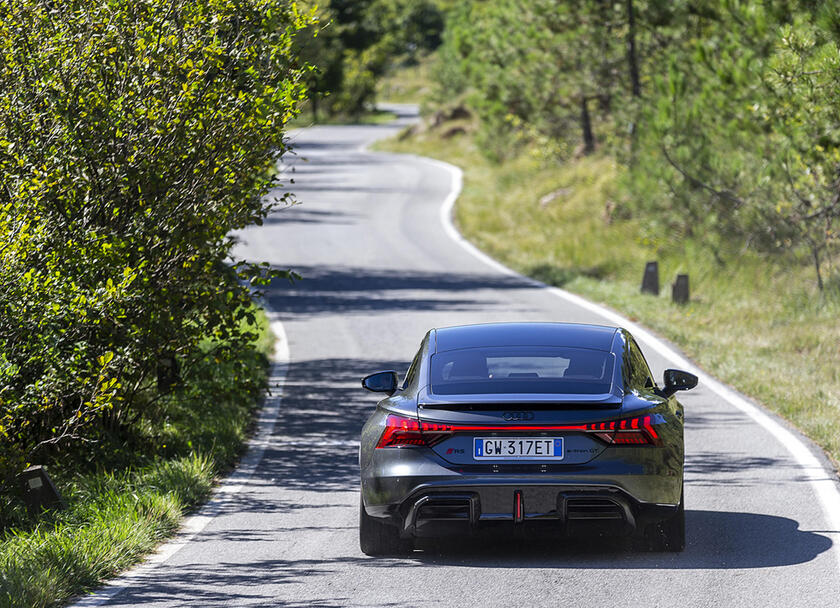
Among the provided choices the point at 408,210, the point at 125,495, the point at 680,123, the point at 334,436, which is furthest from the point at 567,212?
the point at 125,495

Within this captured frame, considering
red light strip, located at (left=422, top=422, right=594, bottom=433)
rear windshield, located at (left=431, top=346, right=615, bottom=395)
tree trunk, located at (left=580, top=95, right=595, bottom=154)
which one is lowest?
tree trunk, located at (left=580, top=95, right=595, bottom=154)

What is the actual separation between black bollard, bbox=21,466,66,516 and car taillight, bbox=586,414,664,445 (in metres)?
3.79

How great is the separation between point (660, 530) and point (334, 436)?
467 centimetres

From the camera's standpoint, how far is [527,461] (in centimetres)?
729

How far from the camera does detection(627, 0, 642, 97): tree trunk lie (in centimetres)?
2772

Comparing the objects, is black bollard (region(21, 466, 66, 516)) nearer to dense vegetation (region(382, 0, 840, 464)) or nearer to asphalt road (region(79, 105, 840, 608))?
asphalt road (region(79, 105, 840, 608))

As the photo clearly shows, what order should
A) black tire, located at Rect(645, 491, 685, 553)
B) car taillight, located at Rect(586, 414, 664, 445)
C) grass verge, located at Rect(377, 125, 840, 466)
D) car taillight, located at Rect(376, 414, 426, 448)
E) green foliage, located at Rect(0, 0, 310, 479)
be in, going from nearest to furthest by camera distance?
car taillight, located at Rect(586, 414, 664, 445) → car taillight, located at Rect(376, 414, 426, 448) → black tire, located at Rect(645, 491, 685, 553) → green foliage, located at Rect(0, 0, 310, 479) → grass verge, located at Rect(377, 125, 840, 466)

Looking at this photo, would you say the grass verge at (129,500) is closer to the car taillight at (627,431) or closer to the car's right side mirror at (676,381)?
the car taillight at (627,431)

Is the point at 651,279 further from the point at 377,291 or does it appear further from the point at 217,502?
the point at 217,502

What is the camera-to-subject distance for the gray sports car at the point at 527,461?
7.27 metres

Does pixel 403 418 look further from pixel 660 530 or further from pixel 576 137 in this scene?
pixel 576 137

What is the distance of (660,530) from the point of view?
25.2 feet

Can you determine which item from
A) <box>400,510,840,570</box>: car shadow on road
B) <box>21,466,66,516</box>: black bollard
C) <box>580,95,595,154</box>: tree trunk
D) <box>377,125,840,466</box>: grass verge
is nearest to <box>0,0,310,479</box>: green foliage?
<box>21,466,66,516</box>: black bollard

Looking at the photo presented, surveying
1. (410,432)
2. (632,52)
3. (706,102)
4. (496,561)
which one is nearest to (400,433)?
(410,432)
